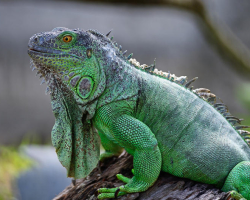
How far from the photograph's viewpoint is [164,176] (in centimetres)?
350

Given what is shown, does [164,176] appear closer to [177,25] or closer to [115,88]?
[115,88]

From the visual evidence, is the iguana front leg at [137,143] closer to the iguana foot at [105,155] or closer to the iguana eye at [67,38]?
the iguana eye at [67,38]

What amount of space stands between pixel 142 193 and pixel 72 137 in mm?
1012

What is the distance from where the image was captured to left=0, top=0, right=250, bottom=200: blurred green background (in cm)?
1002

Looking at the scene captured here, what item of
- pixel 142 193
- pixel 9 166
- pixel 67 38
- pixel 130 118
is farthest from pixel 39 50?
→ pixel 9 166

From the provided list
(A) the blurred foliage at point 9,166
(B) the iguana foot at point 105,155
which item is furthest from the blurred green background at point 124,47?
(B) the iguana foot at point 105,155

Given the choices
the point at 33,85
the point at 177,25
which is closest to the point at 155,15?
the point at 177,25

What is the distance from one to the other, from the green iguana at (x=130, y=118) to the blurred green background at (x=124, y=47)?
597 cm

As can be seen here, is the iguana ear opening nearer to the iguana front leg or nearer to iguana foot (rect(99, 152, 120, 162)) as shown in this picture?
the iguana front leg

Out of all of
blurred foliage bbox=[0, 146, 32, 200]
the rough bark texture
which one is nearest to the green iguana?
the rough bark texture

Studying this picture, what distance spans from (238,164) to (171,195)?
2.71ft

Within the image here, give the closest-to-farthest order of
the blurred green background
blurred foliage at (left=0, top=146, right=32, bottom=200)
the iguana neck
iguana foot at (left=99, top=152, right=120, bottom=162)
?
the iguana neck, iguana foot at (left=99, top=152, right=120, bottom=162), blurred foliage at (left=0, top=146, right=32, bottom=200), the blurred green background

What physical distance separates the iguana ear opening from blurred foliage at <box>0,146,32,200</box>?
3.15m

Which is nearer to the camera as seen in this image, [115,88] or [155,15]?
[115,88]
